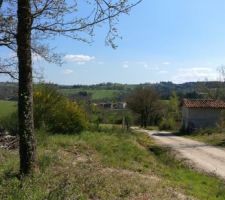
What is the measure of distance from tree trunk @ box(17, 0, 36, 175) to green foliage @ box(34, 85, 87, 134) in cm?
1301

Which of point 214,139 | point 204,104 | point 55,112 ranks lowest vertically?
point 214,139

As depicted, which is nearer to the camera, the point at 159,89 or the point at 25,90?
the point at 25,90

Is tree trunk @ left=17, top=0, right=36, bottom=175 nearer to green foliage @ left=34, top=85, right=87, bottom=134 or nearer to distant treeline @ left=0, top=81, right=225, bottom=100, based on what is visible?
distant treeline @ left=0, top=81, right=225, bottom=100

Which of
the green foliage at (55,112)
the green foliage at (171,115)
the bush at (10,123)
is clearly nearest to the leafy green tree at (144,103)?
the green foliage at (171,115)

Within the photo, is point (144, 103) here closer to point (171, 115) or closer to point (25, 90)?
point (171, 115)

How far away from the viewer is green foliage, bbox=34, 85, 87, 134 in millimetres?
24281

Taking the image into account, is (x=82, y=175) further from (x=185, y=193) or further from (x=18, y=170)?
(x=185, y=193)

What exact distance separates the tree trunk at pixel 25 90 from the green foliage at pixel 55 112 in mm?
13010

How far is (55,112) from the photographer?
25125mm

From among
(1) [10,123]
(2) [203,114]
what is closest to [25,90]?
(1) [10,123]

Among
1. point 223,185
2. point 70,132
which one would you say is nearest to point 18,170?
point 223,185

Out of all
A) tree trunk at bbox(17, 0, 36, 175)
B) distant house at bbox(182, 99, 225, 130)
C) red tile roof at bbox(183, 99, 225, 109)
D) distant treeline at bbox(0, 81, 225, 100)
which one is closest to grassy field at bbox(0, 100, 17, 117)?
distant treeline at bbox(0, 81, 225, 100)

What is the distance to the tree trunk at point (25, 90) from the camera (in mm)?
10062

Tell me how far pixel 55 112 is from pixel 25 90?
597 inches
